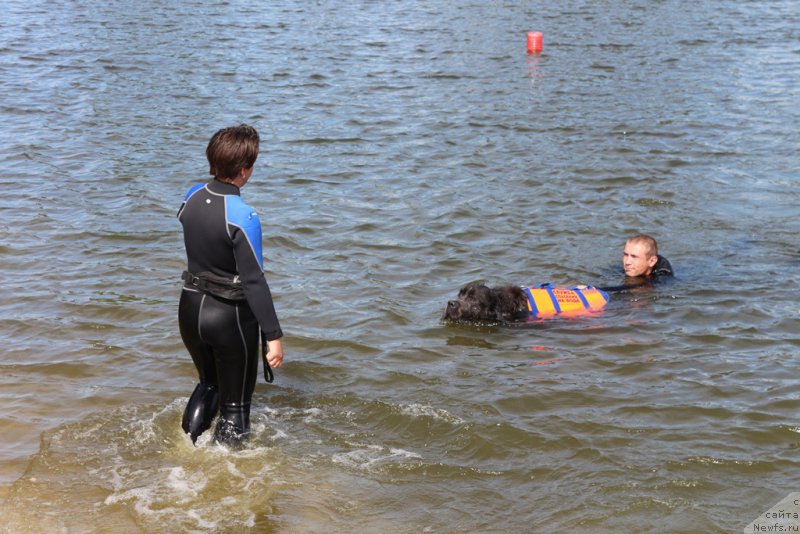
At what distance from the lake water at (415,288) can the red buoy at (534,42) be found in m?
0.75

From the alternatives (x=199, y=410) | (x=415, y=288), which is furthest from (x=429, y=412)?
(x=415, y=288)

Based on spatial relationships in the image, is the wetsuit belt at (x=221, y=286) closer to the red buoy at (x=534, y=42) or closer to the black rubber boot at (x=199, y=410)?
the black rubber boot at (x=199, y=410)

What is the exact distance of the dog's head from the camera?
27.5ft

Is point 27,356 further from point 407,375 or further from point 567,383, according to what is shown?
point 567,383

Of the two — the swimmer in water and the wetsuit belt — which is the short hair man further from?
the wetsuit belt

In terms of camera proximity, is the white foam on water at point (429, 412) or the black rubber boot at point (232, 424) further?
the white foam on water at point (429, 412)

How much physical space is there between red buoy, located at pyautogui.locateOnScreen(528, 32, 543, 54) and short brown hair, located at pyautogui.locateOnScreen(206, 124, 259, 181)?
57.7ft

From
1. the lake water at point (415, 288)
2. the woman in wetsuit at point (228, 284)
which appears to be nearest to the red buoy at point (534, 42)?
the lake water at point (415, 288)

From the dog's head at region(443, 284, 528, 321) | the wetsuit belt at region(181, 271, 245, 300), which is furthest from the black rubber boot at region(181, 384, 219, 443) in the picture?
the dog's head at region(443, 284, 528, 321)

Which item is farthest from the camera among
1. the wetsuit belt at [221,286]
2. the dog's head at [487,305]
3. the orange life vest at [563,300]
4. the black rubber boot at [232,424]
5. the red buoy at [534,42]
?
the red buoy at [534,42]

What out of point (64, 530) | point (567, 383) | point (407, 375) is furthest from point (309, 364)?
point (64, 530)

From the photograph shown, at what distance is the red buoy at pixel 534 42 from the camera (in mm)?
21672

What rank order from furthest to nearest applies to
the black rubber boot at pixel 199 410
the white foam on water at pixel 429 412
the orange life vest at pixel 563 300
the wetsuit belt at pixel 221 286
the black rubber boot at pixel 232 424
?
the orange life vest at pixel 563 300, the white foam on water at pixel 429 412, the black rubber boot at pixel 199 410, the black rubber boot at pixel 232 424, the wetsuit belt at pixel 221 286

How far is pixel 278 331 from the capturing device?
5281 millimetres
